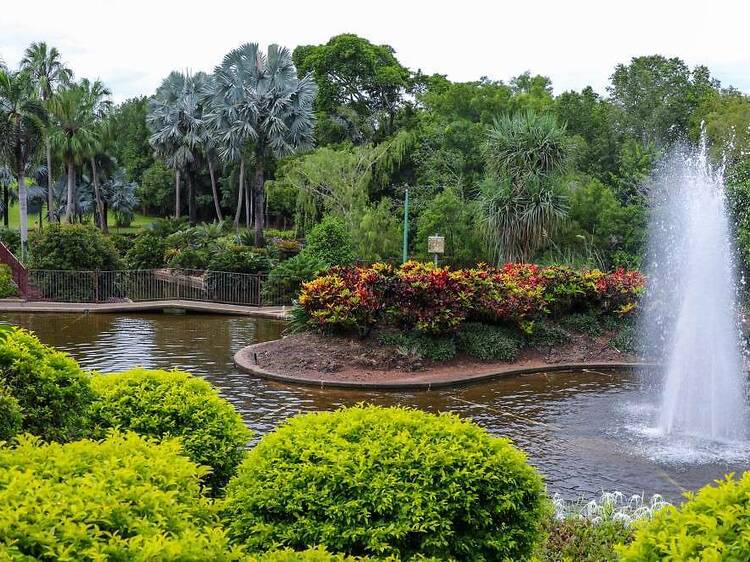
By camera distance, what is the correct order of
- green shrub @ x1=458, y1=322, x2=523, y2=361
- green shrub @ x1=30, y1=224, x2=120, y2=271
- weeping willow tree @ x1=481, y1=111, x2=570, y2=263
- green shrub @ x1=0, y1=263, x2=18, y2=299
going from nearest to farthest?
green shrub @ x1=458, y1=322, x2=523, y2=361
weeping willow tree @ x1=481, y1=111, x2=570, y2=263
green shrub @ x1=0, y1=263, x2=18, y2=299
green shrub @ x1=30, y1=224, x2=120, y2=271

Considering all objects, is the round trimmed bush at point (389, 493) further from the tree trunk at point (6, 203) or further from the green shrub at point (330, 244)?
the tree trunk at point (6, 203)

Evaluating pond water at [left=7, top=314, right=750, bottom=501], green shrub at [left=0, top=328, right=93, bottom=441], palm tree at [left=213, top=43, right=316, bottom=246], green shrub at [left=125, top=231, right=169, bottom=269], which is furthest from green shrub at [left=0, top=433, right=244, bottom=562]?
palm tree at [left=213, top=43, right=316, bottom=246]

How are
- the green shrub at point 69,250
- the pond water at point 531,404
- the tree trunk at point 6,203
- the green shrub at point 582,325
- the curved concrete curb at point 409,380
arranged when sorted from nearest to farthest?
the pond water at point 531,404 → the curved concrete curb at point 409,380 → the green shrub at point 582,325 → the green shrub at point 69,250 → the tree trunk at point 6,203

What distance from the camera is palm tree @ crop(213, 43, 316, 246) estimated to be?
114ft

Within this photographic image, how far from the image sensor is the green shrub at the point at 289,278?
23.1 meters

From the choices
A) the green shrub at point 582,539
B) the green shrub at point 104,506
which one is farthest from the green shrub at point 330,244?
the green shrub at point 104,506

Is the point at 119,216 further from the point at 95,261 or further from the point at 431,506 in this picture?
the point at 431,506

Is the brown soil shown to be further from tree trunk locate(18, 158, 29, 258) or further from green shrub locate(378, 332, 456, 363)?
tree trunk locate(18, 158, 29, 258)

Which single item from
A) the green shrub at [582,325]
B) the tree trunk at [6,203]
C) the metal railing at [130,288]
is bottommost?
the green shrub at [582,325]

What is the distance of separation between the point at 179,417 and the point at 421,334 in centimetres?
909

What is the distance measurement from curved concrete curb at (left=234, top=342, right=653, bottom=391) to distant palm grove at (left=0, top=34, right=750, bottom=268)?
7371 mm

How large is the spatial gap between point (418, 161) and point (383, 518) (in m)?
33.4

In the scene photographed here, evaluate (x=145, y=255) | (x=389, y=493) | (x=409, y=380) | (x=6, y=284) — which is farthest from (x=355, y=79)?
(x=389, y=493)

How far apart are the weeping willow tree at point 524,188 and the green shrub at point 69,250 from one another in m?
12.6
